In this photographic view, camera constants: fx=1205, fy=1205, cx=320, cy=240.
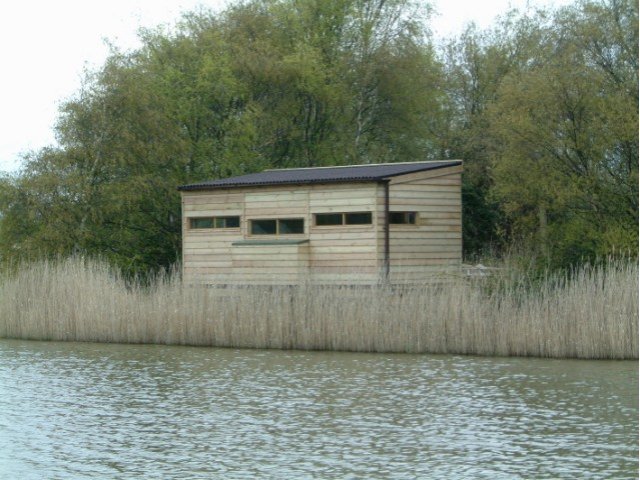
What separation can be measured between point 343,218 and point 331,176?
930 mm

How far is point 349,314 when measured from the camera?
17.6 m

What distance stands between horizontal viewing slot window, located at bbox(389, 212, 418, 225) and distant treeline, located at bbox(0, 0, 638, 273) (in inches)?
100

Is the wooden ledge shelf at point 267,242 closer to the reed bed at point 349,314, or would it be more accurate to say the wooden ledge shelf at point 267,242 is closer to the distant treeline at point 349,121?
the reed bed at point 349,314

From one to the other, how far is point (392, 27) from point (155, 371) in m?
21.7

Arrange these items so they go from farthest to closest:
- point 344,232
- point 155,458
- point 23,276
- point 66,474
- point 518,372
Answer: point 344,232 < point 23,276 < point 518,372 < point 155,458 < point 66,474

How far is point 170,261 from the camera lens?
31.0 meters

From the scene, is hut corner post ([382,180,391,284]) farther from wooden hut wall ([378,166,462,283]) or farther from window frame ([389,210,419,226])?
window frame ([389,210,419,226])

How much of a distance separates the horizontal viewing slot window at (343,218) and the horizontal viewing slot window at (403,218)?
57cm

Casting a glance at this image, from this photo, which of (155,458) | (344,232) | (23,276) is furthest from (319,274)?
(155,458)

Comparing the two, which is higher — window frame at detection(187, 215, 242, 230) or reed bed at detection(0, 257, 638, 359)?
window frame at detection(187, 215, 242, 230)

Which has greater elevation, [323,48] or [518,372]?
[323,48]

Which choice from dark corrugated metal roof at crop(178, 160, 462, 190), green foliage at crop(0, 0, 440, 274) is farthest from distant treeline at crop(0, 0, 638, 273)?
dark corrugated metal roof at crop(178, 160, 462, 190)

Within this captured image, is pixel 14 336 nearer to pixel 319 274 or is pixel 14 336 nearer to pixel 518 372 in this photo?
pixel 319 274

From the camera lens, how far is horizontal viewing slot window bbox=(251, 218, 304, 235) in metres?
23.5
